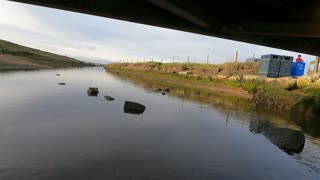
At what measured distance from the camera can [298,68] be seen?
5659 centimetres

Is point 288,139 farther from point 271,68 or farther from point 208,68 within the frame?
point 208,68

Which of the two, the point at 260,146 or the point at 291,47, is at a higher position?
the point at 291,47

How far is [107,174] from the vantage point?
40.7 feet

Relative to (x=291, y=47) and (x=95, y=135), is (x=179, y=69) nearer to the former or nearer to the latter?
(x=95, y=135)

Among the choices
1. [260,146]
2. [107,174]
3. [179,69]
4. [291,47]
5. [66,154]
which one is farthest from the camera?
[179,69]

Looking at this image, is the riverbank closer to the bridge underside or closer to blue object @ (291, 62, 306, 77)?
blue object @ (291, 62, 306, 77)

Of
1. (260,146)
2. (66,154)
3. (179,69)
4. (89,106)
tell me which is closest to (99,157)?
(66,154)

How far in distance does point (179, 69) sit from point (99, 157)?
94737mm

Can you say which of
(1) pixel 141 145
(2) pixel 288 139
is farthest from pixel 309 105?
(1) pixel 141 145

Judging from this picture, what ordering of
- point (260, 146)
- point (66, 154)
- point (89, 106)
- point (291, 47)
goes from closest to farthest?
1. point (291, 47)
2. point (66, 154)
3. point (260, 146)
4. point (89, 106)

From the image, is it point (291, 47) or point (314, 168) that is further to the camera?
point (314, 168)

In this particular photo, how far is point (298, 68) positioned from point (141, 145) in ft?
155

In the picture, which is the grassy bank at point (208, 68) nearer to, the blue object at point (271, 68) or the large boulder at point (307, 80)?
the blue object at point (271, 68)

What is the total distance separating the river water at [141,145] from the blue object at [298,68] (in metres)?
29.3
